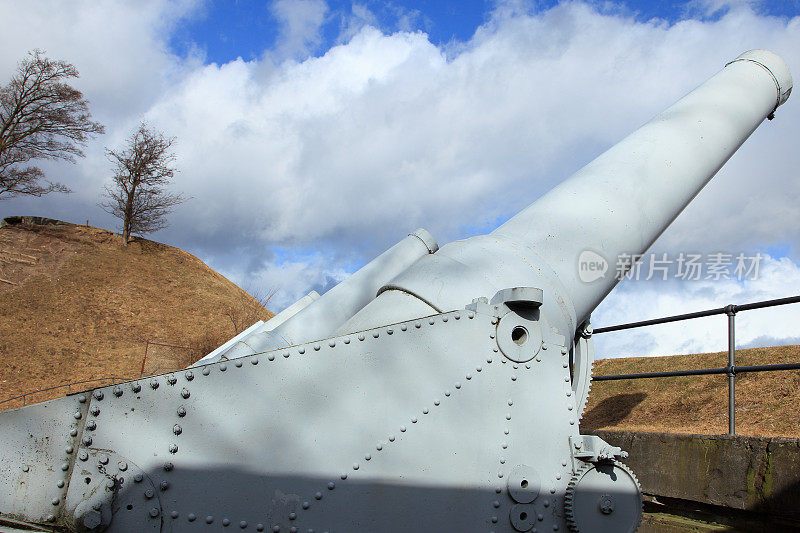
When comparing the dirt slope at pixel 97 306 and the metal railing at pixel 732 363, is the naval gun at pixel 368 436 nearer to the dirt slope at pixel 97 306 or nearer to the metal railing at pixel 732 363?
the metal railing at pixel 732 363

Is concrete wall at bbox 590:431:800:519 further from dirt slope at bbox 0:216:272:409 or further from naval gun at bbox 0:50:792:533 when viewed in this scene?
dirt slope at bbox 0:216:272:409

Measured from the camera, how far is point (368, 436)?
8.79 ft

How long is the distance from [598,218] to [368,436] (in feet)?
7.24

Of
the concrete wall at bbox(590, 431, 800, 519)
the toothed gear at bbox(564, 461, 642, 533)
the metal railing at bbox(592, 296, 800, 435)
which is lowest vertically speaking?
the toothed gear at bbox(564, 461, 642, 533)

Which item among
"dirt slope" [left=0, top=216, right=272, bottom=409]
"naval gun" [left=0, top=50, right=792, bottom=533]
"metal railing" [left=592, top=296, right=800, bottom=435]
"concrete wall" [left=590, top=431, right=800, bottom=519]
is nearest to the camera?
"naval gun" [left=0, top=50, right=792, bottom=533]

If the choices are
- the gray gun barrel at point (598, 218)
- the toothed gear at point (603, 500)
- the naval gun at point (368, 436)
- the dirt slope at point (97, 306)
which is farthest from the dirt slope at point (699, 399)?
the dirt slope at point (97, 306)

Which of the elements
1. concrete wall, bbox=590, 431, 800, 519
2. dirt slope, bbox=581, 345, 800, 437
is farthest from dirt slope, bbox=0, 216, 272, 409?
concrete wall, bbox=590, 431, 800, 519

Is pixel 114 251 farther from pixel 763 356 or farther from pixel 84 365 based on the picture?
pixel 763 356

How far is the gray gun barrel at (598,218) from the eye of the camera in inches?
131

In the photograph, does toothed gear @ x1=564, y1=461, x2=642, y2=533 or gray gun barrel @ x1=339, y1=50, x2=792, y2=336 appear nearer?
toothed gear @ x1=564, y1=461, x2=642, y2=533

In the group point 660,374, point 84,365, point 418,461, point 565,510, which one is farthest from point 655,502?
point 84,365

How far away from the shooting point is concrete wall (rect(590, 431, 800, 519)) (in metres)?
3.79

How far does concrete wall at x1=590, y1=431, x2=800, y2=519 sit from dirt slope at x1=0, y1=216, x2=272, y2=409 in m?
17.2

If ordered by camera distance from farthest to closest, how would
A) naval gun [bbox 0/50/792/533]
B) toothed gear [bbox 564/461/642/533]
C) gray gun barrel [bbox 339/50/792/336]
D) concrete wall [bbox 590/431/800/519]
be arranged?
concrete wall [bbox 590/431/800/519], gray gun barrel [bbox 339/50/792/336], toothed gear [bbox 564/461/642/533], naval gun [bbox 0/50/792/533]
